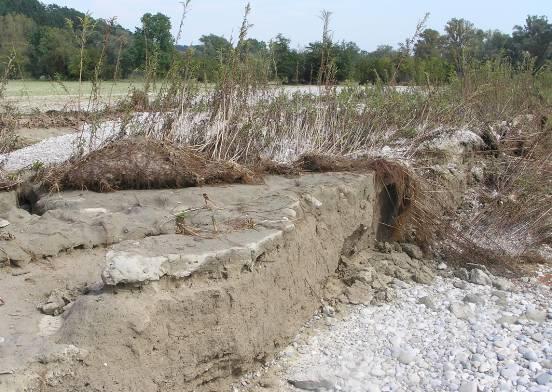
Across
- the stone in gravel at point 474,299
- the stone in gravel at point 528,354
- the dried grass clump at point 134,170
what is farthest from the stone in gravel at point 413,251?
the dried grass clump at point 134,170

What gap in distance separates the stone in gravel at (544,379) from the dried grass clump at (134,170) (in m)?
2.41

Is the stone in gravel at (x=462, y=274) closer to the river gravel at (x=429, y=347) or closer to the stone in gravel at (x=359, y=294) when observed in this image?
the river gravel at (x=429, y=347)

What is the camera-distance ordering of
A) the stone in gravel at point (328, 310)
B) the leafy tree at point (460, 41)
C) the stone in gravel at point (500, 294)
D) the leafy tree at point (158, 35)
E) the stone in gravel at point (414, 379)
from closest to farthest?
the stone in gravel at point (414, 379) → the stone in gravel at point (328, 310) → the stone in gravel at point (500, 294) → the leafy tree at point (158, 35) → the leafy tree at point (460, 41)

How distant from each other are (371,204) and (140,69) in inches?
96.2

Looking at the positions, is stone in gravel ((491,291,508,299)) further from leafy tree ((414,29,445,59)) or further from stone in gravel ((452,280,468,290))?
leafy tree ((414,29,445,59))

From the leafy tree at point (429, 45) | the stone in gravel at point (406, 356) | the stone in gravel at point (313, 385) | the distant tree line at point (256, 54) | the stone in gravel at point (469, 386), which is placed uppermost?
the leafy tree at point (429, 45)

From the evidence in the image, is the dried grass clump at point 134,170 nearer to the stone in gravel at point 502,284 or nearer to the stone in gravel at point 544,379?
the stone in gravel at point 502,284

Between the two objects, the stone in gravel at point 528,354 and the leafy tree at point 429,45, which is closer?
the stone in gravel at point 528,354

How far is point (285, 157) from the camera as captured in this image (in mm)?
5008

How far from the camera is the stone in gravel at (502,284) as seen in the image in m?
4.65

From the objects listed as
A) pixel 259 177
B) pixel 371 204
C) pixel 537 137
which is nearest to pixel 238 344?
pixel 259 177

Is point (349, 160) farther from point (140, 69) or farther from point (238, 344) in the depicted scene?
point (238, 344)

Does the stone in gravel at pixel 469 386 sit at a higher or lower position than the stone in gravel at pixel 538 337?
lower

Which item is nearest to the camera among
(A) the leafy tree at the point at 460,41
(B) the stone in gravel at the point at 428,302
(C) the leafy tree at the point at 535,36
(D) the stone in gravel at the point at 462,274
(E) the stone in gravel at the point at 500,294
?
(B) the stone in gravel at the point at 428,302
